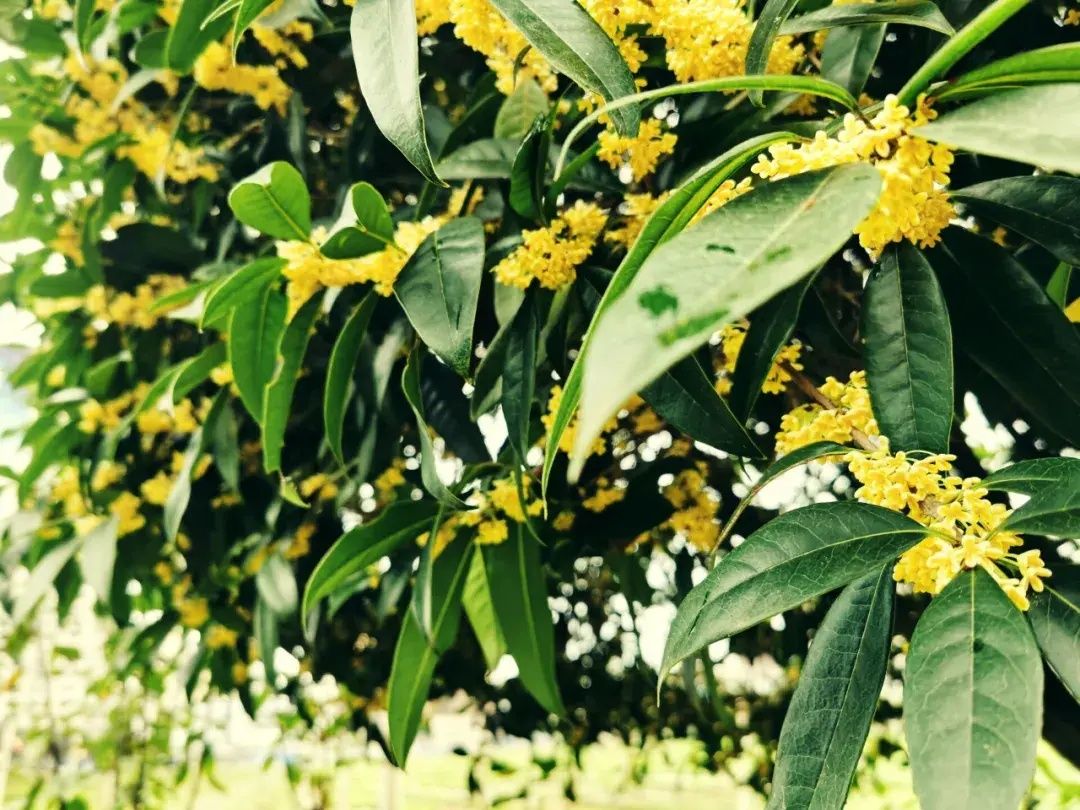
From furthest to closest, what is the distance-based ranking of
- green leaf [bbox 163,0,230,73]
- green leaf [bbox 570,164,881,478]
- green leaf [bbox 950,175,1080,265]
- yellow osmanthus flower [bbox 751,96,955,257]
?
green leaf [bbox 163,0,230,73]
green leaf [bbox 950,175,1080,265]
yellow osmanthus flower [bbox 751,96,955,257]
green leaf [bbox 570,164,881,478]

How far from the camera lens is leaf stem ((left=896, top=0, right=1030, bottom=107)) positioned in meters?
0.34

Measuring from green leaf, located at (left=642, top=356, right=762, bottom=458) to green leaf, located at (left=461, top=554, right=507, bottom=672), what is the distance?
489mm

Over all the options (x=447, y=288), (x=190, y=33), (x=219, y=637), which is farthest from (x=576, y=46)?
(x=219, y=637)

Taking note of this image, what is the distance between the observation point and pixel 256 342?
80 centimetres

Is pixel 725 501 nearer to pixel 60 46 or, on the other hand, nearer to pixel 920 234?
pixel 920 234

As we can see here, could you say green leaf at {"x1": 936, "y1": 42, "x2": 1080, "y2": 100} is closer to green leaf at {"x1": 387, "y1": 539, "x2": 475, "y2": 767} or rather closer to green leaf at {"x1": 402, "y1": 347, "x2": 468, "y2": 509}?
green leaf at {"x1": 402, "y1": 347, "x2": 468, "y2": 509}

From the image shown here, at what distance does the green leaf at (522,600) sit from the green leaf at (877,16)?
1.89 feet

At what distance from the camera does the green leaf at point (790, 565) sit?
1.37 feet

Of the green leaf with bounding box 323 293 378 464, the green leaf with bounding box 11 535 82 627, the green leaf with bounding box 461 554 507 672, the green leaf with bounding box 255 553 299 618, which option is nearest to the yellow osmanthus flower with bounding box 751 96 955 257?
the green leaf with bounding box 323 293 378 464

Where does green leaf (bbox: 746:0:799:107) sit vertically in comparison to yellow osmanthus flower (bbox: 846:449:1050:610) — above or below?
above

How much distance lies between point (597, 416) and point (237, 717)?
307 cm

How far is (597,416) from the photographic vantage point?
0.26 meters

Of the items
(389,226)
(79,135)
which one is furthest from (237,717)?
(389,226)

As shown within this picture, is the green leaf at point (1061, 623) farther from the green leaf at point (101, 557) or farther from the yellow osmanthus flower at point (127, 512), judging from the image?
the yellow osmanthus flower at point (127, 512)
